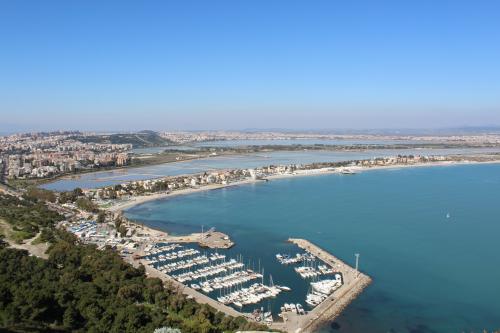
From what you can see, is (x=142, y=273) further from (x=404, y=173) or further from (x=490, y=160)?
(x=490, y=160)

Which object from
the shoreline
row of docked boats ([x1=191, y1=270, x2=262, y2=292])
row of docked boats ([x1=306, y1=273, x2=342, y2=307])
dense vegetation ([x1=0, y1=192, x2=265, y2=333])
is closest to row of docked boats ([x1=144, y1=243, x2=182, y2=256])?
dense vegetation ([x1=0, y1=192, x2=265, y2=333])

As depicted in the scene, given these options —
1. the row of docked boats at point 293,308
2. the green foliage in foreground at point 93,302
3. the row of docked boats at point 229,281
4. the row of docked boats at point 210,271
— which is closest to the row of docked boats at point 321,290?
the row of docked boats at point 293,308

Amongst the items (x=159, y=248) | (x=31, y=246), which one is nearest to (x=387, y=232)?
(x=159, y=248)

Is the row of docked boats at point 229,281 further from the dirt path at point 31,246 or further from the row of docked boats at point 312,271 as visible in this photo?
the dirt path at point 31,246

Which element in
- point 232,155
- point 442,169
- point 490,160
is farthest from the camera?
point 232,155

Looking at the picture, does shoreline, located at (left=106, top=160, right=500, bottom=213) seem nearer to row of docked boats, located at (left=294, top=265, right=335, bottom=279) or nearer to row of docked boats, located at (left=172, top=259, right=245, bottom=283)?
row of docked boats, located at (left=172, top=259, right=245, bottom=283)

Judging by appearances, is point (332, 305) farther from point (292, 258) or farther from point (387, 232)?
point (387, 232)

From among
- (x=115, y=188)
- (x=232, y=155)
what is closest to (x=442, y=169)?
(x=232, y=155)
